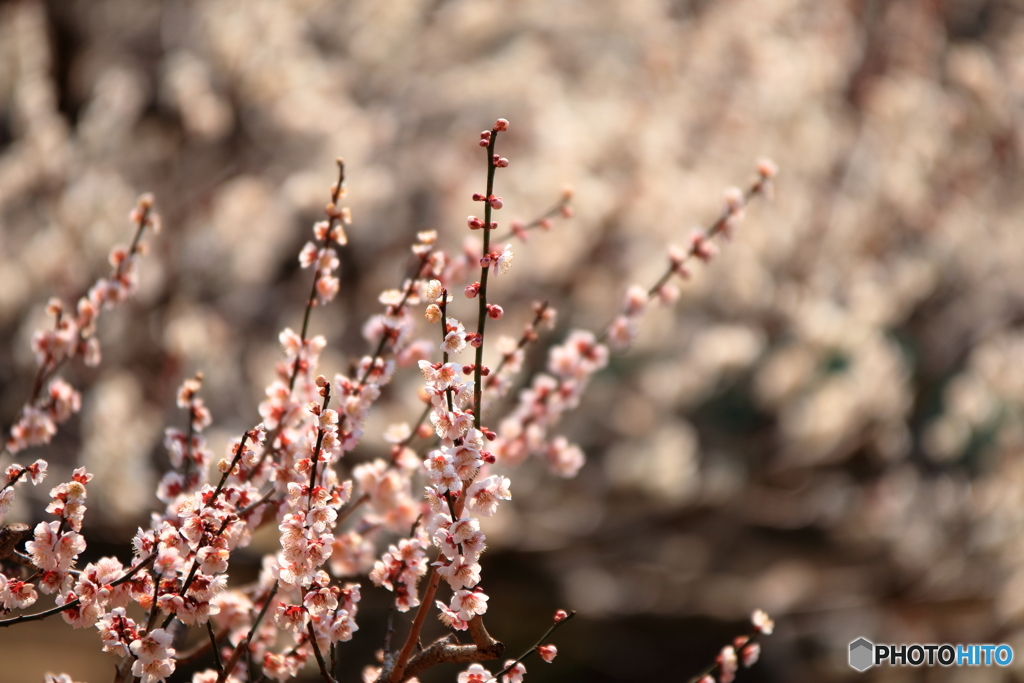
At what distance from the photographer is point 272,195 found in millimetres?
5133

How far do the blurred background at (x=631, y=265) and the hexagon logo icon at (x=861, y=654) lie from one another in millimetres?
541

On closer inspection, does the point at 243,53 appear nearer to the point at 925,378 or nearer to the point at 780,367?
the point at 780,367

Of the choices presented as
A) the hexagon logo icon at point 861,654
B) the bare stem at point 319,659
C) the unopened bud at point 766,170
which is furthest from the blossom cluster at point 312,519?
the hexagon logo icon at point 861,654

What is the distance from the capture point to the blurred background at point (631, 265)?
4387 millimetres

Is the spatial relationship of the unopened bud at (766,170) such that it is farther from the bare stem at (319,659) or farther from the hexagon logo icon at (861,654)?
the hexagon logo icon at (861,654)

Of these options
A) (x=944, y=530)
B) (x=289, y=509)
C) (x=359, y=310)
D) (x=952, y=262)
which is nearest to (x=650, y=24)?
(x=952, y=262)

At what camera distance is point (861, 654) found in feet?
12.6

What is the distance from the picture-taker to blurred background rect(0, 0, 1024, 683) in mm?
4387

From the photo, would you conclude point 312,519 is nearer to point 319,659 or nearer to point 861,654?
point 319,659

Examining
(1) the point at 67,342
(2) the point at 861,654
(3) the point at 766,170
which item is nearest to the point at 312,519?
(1) the point at 67,342

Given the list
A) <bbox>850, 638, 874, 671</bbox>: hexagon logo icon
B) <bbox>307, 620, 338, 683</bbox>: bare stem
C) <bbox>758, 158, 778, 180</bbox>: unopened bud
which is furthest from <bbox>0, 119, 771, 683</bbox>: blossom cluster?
<bbox>850, 638, 874, 671</bbox>: hexagon logo icon

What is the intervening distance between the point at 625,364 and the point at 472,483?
12.1 feet

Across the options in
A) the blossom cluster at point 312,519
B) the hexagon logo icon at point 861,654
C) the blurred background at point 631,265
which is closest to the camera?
the blossom cluster at point 312,519

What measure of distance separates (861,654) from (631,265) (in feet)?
8.58
